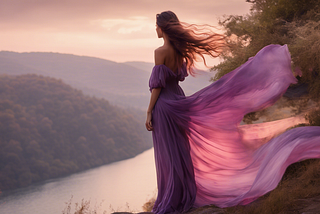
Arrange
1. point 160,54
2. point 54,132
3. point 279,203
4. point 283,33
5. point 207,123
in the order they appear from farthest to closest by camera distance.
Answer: point 54,132 → point 283,33 → point 207,123 → point 160,54 → point 279,203

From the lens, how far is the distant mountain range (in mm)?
→ 121188

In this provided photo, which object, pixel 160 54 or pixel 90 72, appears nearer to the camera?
pixel 160 54

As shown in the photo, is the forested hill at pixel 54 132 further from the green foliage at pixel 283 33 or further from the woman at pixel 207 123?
the woman at pixel 207 123

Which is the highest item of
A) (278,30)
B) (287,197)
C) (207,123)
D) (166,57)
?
(278,30)

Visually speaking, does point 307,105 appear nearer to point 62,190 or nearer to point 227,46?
point 227,46

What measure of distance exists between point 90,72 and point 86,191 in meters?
108

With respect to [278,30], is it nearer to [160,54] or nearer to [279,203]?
[160,54]

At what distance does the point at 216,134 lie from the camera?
3588 mm

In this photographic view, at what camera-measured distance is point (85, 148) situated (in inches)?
2466

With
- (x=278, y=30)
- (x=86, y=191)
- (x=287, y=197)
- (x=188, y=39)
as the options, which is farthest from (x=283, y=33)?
(x=86, y=191)

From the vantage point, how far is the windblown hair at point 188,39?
11.2 ft

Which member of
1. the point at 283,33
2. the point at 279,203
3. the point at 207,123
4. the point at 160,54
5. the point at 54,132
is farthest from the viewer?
the point at 54,132

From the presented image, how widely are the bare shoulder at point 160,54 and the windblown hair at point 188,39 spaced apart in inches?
5.9

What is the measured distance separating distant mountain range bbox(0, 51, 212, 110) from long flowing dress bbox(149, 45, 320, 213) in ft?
371
